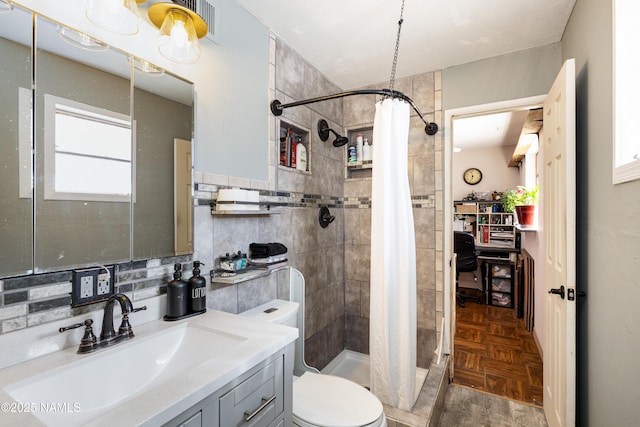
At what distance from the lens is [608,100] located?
1.20 metres

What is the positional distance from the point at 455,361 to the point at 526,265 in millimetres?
1823

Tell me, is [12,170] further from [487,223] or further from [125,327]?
[487,223]

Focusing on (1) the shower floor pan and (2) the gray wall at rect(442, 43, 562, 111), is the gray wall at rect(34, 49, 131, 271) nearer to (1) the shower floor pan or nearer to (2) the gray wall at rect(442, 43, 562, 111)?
(1) the shower floor pan

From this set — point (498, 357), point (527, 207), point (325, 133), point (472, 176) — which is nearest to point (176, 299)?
point (325, 133)

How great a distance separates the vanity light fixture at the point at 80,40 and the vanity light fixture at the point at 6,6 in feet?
0.39

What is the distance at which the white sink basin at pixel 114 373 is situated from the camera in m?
0.79

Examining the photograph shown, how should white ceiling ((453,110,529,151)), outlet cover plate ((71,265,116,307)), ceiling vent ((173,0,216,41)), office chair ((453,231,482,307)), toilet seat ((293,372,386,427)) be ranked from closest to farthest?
outlet cover plate ((71,265,116,307)), toilet seat ((293,372,386,427)), ceiling vent ((173,0,216,41)), white ceiling ((453,110,529,151)), office chair ((453,231,482,307))

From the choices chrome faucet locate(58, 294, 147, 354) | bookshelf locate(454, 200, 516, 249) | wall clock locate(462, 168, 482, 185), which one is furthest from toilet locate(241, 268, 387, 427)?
wall clock locate(462, 168, 482, 185)

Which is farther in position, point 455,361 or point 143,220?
point 455,361

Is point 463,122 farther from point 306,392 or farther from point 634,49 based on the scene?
point 306,392

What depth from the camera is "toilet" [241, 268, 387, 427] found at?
132cm

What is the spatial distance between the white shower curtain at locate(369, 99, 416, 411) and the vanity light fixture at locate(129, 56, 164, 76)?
117 cm

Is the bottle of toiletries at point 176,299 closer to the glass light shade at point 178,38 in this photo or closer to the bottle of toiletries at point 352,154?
the glass light shade at point 178,38

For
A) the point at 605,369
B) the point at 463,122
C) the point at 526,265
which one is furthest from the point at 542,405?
the point at 463,122
